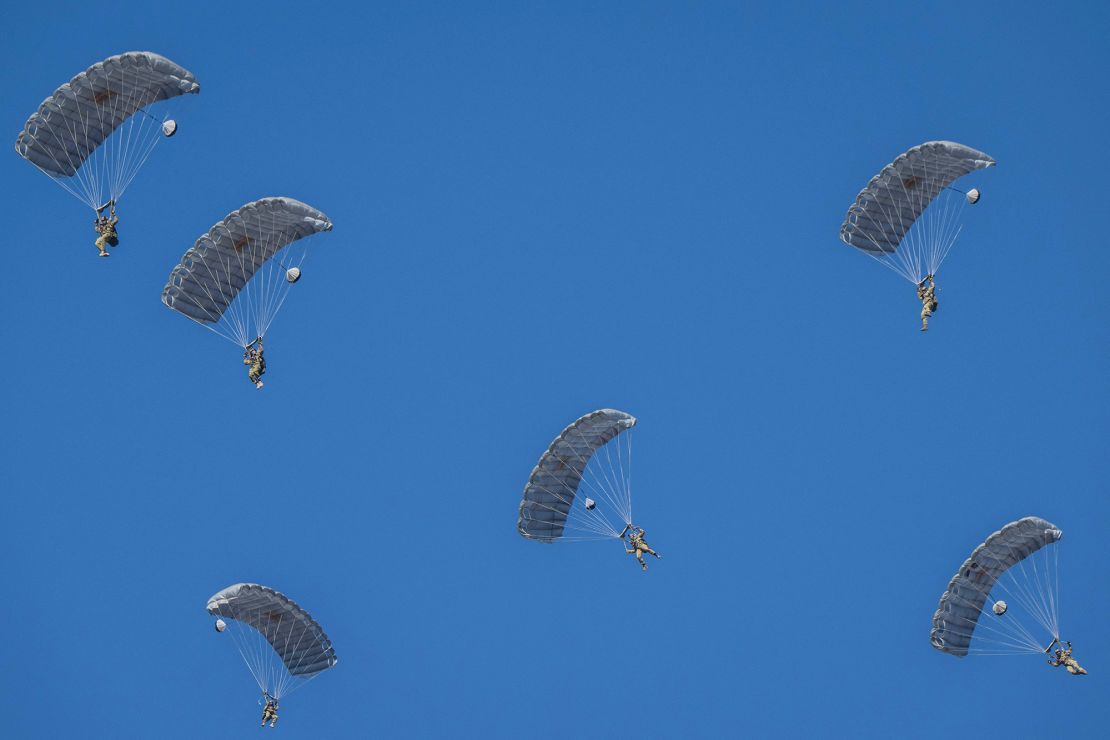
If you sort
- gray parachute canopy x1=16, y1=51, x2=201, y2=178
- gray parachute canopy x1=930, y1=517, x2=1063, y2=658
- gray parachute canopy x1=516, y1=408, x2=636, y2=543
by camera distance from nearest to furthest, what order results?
gray parachute canopy x1=16, y1=51, x2=201, y2=178, gray parachute canopy x1=930, y1=517, x2=1063, y2=658, gray parachute canopy x1=516, y1=408, x2=636, y2=543

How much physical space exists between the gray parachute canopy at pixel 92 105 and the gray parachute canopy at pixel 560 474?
34.3ft

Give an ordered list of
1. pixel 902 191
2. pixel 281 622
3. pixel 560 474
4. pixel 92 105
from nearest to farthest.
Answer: pixel 92 105 → pixel 560 474 → pixel 281 622 → pixel 902 191

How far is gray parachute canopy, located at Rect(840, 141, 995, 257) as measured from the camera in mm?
32594

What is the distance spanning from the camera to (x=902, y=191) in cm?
3416

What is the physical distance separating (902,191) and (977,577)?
8.44 meters

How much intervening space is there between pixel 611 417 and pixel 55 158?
12951 millimetres

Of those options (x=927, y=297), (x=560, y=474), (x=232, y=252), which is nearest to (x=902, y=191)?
(x=927, y=297)

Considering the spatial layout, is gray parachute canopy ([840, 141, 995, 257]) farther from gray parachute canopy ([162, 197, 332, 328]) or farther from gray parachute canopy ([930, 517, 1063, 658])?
gray parachute canopy ([162, 197, 332, 328])

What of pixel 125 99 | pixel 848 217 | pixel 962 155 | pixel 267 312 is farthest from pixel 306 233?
pixel 962 155

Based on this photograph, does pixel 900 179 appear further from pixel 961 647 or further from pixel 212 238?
pixel 212 238

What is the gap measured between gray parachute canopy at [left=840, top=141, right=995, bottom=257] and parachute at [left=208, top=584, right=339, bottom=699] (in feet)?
48.3

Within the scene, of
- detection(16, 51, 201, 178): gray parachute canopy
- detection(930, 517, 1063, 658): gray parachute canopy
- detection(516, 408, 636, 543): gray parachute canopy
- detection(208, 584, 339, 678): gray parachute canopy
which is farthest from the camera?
detection(516, 408, 636, 543): gray parachute canopy

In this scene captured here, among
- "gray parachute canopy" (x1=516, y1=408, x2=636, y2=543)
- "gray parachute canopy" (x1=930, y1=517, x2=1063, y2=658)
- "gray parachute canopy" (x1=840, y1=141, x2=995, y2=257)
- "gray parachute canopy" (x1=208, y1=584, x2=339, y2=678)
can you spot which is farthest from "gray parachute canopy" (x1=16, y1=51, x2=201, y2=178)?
"gray parachute canopy" (x1=930, y1=517, x2=1063, y2=658)

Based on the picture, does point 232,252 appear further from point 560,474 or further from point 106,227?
point 560,474
